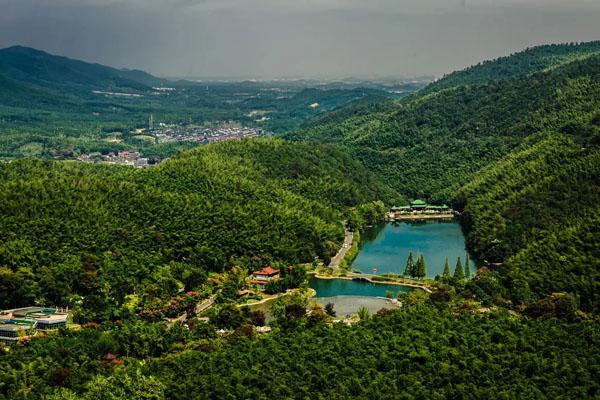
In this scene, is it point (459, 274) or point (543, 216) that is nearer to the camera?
point (459, 274)

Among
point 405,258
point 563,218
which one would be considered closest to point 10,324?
point 405,258

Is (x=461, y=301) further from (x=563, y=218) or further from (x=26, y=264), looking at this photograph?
(x=26, y=264)

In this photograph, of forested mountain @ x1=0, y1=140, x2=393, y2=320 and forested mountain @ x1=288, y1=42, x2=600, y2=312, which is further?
forested mountain @ x1=288, y1=42, x2=600, y2=312

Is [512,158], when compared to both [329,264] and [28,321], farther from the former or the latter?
[28,321]

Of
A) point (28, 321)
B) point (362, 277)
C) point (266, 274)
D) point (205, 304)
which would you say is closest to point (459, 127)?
point (362, 277)

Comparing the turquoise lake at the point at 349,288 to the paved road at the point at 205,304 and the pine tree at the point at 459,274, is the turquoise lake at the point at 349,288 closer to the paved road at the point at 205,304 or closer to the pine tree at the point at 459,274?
the pine tree at the point at 459,274

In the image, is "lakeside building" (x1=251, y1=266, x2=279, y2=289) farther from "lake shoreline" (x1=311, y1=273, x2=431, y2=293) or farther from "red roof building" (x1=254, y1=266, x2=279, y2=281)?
"lake shoreline" (x1=311, y1=273, x2=431, y2=293)

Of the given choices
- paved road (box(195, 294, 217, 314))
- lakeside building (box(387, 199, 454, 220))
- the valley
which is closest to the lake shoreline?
the valley

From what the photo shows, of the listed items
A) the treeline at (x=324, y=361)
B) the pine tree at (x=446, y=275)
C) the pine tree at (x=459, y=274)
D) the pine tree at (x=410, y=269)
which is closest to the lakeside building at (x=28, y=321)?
the treeline at (x=324, y=361)
